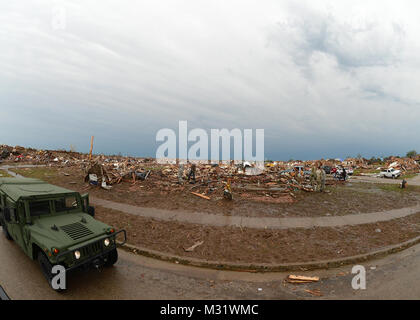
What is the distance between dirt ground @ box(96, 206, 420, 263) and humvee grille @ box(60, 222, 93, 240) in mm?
2329

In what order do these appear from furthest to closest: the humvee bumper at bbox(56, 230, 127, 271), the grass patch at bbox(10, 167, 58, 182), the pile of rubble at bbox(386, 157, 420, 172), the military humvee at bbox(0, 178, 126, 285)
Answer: the pile of rubble at bbox(386, 157, 420, 172), the grass patch at bbox(10, 167, 58, 182), the military humvee at bbox(0, 178, 126, 285), the humvee bumper at bbox(56, 230, 127, 271)

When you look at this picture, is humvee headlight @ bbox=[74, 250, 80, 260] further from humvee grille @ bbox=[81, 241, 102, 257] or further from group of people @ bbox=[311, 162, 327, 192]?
group of people @ bbox=[311, 162, 327, 192]

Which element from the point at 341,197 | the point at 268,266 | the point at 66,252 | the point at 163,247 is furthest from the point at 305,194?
the point at 66,252

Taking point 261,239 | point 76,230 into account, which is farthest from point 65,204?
point 261,239

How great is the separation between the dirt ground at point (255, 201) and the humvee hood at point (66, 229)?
6126 millimetres

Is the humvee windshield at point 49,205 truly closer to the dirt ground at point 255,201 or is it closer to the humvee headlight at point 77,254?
the humvee headlight at point 77,254

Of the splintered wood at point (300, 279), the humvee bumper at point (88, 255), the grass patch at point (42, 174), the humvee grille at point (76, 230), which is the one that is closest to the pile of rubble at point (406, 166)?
the splintered wood at point (300, 279)

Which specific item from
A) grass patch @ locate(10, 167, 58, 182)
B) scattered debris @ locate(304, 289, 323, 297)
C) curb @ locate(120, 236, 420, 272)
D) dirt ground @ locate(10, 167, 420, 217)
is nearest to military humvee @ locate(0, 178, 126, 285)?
curb @ locate(120, 236, 420, 272)

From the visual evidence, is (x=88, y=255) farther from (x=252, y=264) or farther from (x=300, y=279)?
(x=300, y=279)

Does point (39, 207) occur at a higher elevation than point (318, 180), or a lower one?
higher

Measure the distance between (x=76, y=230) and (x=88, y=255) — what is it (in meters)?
0.73

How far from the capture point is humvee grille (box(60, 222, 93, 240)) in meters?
4.81

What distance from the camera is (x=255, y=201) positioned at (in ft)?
44.4

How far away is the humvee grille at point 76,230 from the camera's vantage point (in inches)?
190
